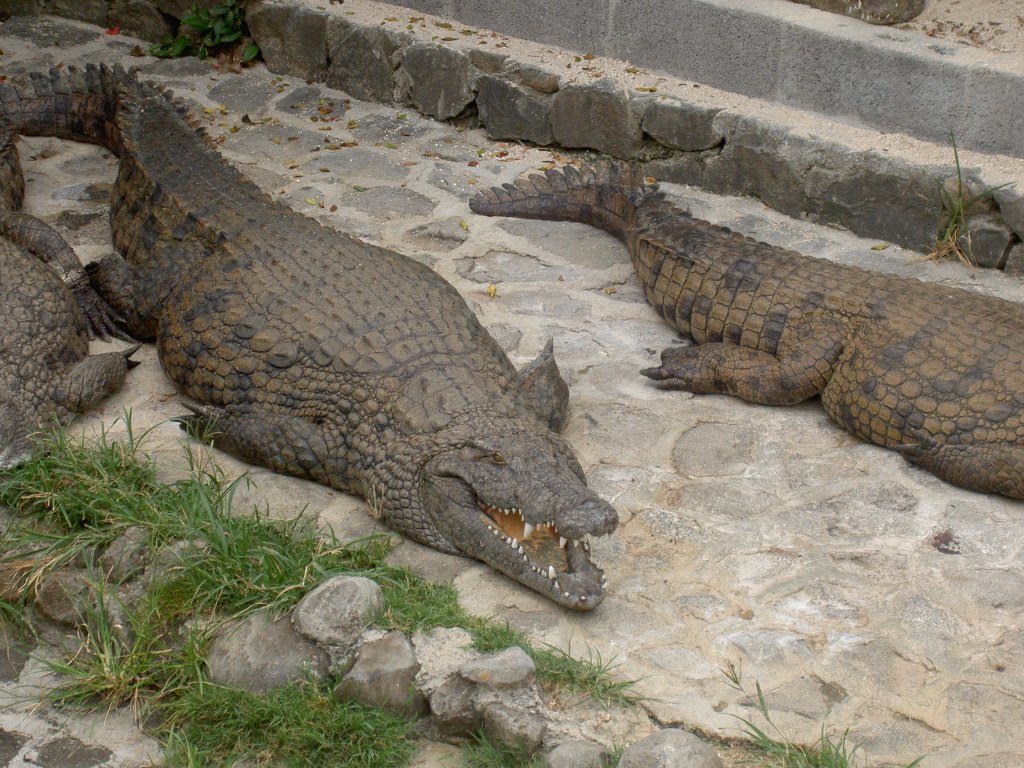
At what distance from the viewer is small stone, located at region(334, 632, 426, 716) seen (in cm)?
342

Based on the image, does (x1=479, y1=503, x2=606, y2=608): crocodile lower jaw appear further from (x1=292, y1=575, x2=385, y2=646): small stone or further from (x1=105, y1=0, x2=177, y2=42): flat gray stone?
(x1=105, y1=0, x2=177, y2=42): flat gray stone

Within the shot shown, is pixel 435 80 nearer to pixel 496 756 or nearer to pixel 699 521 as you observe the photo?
pixel 699 521

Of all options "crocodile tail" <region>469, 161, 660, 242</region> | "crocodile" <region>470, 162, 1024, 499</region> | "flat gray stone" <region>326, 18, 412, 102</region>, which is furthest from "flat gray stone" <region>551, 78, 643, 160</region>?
"flat gray stone" <region>326, 18, 412, 102</region>

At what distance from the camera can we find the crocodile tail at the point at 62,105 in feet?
21.9

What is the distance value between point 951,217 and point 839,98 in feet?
2.81

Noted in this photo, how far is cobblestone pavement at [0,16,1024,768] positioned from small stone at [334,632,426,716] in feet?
1.47

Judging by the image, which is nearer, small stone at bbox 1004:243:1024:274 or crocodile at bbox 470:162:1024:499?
crocodile at bbox 470:162:1024:499

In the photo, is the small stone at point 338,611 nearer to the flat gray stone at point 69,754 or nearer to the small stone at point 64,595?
the flat gray stone at point 69,754

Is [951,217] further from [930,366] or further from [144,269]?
[144,269]

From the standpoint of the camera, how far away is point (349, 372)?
14.8 feet

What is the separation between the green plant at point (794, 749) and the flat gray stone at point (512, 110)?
434 cm

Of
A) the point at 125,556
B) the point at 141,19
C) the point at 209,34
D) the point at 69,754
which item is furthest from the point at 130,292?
the point at 141,19

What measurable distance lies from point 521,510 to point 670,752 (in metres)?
1.11

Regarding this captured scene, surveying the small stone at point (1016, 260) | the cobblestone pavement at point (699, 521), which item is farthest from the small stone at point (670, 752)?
the small stone at point (1016, 260)
